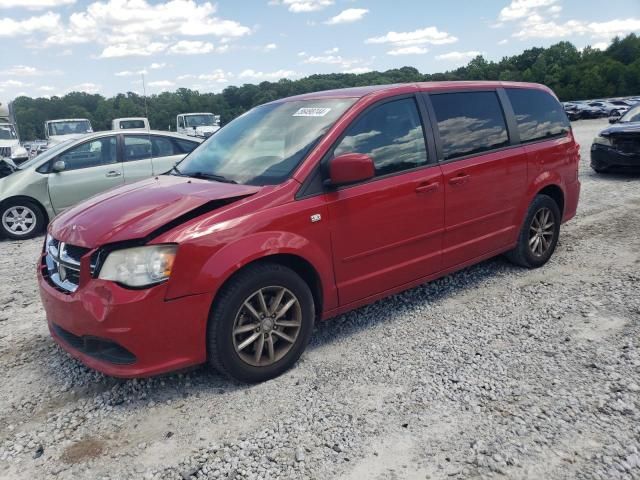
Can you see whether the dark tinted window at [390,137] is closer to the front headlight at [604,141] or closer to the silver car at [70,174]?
the silver car at [70,174]

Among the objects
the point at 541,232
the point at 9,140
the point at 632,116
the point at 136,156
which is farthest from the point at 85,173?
the point at 9,140

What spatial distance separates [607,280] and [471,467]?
10.1 feet

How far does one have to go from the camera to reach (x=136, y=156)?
841cm

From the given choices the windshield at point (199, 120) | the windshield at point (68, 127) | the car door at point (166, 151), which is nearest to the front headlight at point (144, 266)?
the car door at point (166, 151)

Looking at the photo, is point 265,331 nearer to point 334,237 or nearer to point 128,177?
point 334,237

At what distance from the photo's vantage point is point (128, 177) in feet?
27.0

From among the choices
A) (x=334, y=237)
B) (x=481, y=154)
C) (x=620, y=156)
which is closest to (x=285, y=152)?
(x=334, y=237)

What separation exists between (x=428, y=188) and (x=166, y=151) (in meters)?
5.72

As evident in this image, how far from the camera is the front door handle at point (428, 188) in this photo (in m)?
4.03

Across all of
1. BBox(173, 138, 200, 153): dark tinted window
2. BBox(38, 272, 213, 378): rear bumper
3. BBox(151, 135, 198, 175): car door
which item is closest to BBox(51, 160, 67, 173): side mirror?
BBox(151, 135, 198, 175): car door

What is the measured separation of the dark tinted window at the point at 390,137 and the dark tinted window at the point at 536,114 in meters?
1.42

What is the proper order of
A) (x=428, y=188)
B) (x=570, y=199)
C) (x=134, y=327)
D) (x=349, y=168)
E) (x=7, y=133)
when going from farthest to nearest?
(x=7, y=133) → (x=570, y=199) → (x=428, y=188) → (x=349, y=168) → (x=134, y=327)

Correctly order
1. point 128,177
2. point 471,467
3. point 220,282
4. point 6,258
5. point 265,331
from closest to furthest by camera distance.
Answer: point 471,467
point 220,282
point 265,331
point 6,258
point 128,177

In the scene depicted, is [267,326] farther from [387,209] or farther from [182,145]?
[182,145]
